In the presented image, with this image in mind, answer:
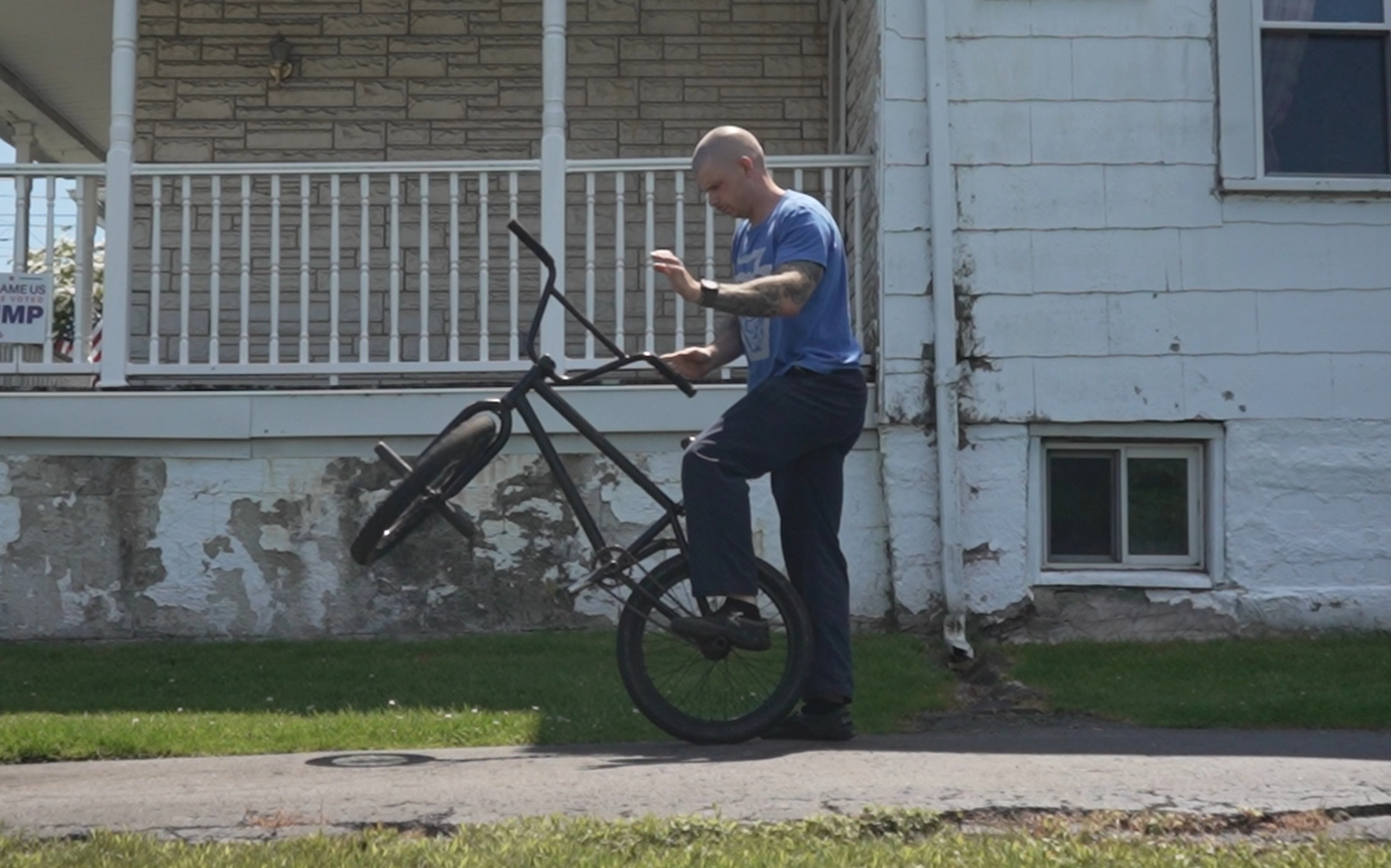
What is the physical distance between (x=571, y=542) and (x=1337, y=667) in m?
3.17

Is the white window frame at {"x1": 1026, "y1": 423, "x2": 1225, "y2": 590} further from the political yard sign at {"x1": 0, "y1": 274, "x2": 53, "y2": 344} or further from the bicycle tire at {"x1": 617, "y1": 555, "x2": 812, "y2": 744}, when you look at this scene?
the political yard sign at {"x1": 0, "y1": 274, "x2": 53, "y2": 344}

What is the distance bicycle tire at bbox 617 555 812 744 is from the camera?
481 cm

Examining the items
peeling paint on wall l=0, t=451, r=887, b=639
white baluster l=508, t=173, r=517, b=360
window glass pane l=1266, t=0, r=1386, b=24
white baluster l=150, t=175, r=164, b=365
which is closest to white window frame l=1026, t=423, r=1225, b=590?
peeling paint on wall l=0, t=451, r=887, b=639

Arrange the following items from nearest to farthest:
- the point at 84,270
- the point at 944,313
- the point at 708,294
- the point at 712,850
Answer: the point at 712,850
the point at 708,294
the point at 944,313
the point at 84,270

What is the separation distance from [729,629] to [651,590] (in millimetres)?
286

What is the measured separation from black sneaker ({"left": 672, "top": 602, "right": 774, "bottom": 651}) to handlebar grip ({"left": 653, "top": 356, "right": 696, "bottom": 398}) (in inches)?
27.5

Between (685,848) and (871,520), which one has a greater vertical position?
(871,520)

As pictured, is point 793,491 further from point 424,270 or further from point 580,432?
point 424,270

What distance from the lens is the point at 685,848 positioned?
11.7 ft

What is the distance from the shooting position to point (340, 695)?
6.07 meters

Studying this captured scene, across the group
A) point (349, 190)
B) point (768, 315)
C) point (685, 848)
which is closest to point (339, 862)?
point (685, 848)

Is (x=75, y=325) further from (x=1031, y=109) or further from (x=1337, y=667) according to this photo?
(x=1337, y=667)

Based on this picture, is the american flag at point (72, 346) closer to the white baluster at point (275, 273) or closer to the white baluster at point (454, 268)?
the white baluster at point (275, 273)

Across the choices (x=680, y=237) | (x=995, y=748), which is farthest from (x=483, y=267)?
(x=995, y=748)
